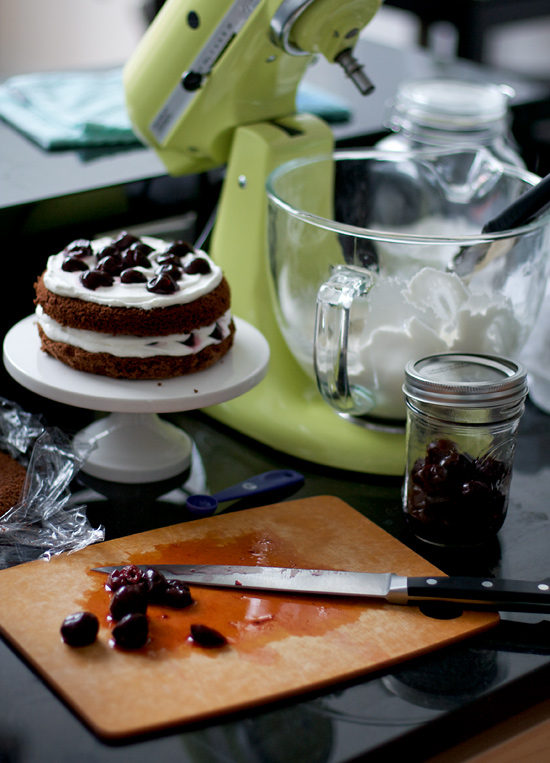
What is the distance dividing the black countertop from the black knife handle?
21 mm

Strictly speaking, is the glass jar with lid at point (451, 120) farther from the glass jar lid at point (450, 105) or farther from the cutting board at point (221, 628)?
the cutting board at point (221, 628)

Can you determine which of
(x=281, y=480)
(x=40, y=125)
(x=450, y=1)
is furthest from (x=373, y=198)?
(x=450, y=1)

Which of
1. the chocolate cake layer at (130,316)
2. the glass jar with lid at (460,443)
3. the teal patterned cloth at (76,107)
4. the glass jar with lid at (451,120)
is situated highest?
the glass jar with lid at (451,120)

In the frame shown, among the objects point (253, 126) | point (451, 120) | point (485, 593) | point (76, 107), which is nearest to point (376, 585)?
point (485, 593)

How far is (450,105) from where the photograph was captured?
1255 millimetres

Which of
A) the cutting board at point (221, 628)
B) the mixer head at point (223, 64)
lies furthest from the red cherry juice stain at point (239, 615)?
the mixer head at point (223, 64)

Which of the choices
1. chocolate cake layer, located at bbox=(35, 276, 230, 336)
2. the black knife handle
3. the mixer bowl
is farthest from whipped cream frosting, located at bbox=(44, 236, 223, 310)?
the black knife handle

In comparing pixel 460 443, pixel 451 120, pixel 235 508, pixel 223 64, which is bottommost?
pixel 235 508

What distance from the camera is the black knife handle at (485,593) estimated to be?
689 millimetres

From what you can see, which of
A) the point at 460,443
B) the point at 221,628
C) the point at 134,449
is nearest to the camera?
the point at 221,628

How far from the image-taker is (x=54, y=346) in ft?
2.79

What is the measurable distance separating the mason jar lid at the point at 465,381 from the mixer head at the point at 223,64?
13.7 inches

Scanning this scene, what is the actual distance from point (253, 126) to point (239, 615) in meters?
0.58

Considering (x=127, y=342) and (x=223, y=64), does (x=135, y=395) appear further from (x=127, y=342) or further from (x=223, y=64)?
(x=223, y=64)
